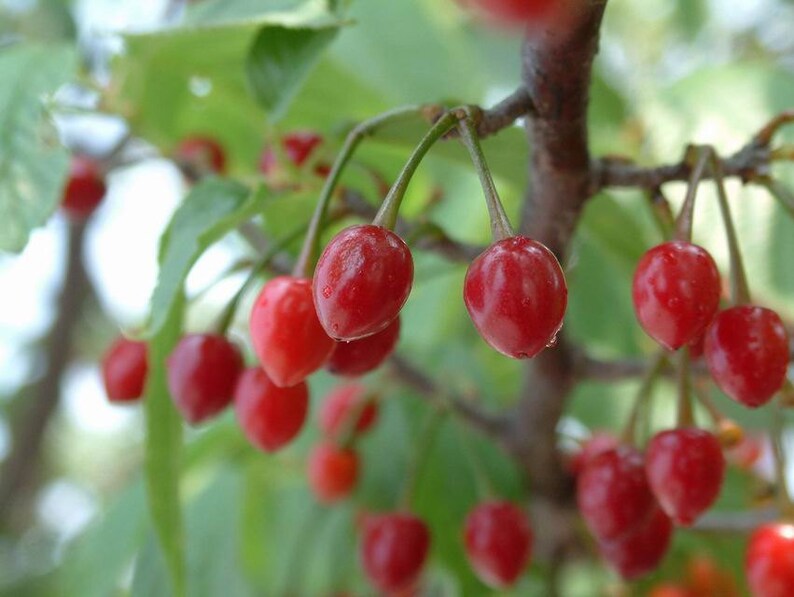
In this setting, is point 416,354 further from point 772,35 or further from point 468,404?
point 772,35

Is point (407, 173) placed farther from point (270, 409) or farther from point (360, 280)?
point (270, 409)

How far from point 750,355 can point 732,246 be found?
0.42 ft

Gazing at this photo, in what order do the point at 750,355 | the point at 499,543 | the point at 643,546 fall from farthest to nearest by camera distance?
the point at 499,543, the point at 643,546, the point at 750,355

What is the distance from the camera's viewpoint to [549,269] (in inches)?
24.2

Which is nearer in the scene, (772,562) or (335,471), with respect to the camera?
(772,562)

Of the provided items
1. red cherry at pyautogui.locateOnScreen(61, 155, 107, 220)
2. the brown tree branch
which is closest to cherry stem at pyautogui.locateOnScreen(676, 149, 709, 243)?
red cherry at pyautogui.locateOnScreen(61, 155, 107, 220)

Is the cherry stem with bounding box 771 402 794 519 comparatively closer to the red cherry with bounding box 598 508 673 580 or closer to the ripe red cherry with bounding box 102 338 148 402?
the red cherry with bounding box 598 508 673 580

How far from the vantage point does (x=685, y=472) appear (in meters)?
0.81

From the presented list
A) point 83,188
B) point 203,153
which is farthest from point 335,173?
point 83,188

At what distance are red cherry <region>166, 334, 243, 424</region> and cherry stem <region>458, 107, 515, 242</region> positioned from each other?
385 mm

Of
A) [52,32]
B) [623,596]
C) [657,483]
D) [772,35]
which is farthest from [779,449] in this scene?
[772,35]

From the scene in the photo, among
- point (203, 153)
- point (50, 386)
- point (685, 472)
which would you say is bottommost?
point (685, 472)

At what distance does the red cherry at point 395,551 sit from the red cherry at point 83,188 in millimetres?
713

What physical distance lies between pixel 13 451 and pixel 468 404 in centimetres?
245
